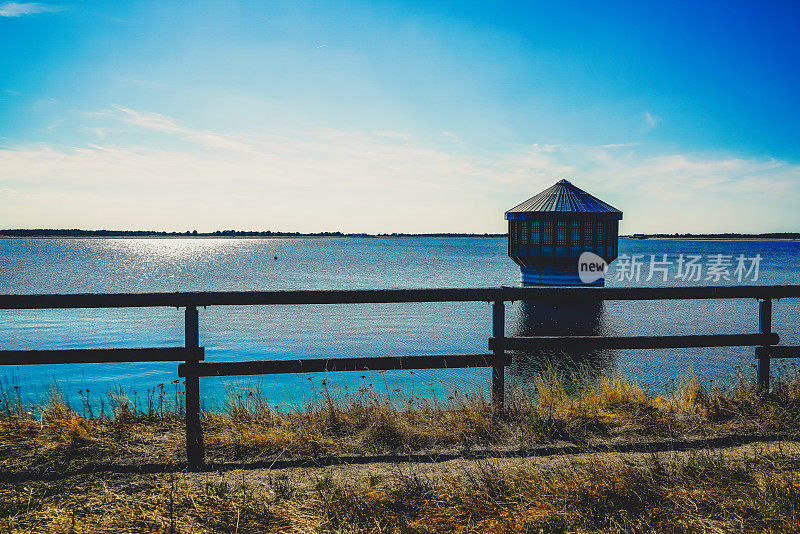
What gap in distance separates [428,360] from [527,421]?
118cm

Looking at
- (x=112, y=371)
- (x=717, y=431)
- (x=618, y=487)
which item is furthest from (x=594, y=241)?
(x=618, y=487)

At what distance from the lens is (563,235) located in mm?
30906

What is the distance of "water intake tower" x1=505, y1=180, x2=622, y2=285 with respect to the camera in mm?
30734

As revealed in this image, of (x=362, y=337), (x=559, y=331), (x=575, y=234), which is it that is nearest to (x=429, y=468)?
(x=362, y=337)

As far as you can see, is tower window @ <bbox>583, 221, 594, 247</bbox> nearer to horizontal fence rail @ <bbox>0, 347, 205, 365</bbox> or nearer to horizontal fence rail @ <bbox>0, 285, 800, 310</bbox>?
horizontal fence rail @ <bbox>0, 285, 800, 310</bbox>

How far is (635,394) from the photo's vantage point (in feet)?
19.3

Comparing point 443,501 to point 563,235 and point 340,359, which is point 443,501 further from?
point 563,235

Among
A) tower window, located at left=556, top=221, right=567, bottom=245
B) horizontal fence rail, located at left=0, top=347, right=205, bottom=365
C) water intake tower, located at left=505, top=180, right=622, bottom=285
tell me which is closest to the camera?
horizontal fence rail, located at left=0, top=347, right=205, bottom=365

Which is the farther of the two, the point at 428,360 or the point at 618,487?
the point at 428,360

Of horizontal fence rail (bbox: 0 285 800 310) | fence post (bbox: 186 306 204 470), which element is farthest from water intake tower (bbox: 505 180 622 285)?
fence post (bbox: 186 306 204 470)

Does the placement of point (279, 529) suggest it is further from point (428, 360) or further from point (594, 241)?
point (594, 241)

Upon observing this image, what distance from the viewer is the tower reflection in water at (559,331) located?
14586 mm

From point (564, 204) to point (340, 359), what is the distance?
28.6 metres

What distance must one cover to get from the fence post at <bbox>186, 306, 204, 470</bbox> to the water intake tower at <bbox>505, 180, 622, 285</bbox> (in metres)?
28.0
